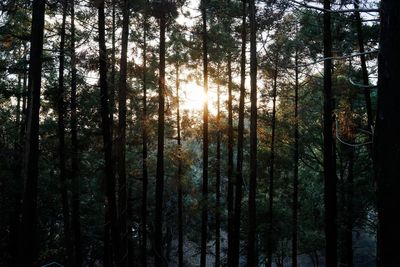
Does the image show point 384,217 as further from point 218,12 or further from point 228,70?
point 228,70

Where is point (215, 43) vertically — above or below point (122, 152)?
above

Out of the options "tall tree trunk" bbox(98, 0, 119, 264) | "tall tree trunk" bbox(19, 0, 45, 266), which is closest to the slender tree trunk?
"tall tree trunk" bbox(98, 0, 119, 264)

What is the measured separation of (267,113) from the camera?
74.8 feet

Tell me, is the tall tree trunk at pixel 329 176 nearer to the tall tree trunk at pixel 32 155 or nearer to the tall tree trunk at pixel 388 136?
the tall tree trunk at pixel 32 155

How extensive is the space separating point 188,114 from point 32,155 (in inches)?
511

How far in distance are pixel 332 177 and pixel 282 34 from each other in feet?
29.2

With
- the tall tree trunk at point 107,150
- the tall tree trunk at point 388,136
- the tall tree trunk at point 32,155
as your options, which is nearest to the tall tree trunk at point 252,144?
the tall tree trunk at point 107,150

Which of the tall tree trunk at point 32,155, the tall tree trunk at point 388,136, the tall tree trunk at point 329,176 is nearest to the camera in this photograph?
the tall tree trunk at point 388,136

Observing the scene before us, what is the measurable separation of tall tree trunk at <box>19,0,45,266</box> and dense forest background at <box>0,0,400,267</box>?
3 centimetres

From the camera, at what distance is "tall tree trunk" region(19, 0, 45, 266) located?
A: 31.8 feet

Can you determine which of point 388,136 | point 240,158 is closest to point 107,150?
point 240,158

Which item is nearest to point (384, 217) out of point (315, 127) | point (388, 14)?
point (388, 14)

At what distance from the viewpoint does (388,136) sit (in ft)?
10.2

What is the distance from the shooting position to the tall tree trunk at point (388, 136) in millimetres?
3078
